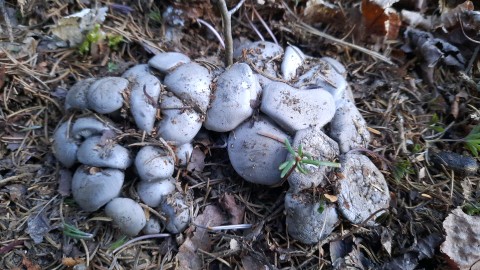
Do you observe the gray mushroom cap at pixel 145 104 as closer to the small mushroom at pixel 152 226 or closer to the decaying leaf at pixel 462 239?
the small mushroom at pixel 152 226

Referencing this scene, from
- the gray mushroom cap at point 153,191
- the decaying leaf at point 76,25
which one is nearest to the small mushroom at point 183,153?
the gray mushroom cap at point 153,191

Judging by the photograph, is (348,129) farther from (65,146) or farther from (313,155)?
(65,146)

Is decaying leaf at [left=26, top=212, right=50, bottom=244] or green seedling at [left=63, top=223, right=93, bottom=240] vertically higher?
green seedling at [left=63, top=223, right=93, bottom=240]

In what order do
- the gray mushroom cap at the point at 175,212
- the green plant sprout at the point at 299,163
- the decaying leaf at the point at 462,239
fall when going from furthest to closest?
the gray mushroom cap at the point at 175,212, the decaying leaf at the point at 462,239, the green plant sprout at the point at 299,163

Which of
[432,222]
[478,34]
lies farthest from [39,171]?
[478,34]

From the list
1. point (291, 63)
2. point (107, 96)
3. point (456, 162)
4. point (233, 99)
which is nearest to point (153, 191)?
point (107, 96)

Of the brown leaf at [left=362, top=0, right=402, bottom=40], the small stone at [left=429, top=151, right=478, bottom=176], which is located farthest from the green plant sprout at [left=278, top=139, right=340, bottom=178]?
the brown leaf at [left=362, top=0, right=402, bottom=40]

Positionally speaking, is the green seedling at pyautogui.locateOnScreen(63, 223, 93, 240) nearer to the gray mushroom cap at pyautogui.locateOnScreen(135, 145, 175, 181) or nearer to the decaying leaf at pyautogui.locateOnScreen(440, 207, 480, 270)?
the gray mushroom cap at pyautogui.locateOnScreen(135, 145, 175, 181)
